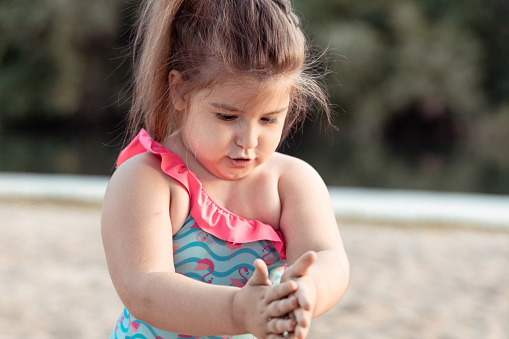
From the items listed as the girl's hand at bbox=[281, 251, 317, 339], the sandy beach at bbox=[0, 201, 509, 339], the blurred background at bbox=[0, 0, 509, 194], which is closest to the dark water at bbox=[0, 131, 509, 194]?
the blurred background at bbox=[0, 0, 509, 194]

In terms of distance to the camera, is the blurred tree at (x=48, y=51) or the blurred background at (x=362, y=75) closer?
the blurred tree at (x=48, y=51)

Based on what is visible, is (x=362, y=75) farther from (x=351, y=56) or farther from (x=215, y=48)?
(x=215, y=48)

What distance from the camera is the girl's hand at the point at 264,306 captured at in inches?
44.7

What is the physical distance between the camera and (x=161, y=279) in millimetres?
1300

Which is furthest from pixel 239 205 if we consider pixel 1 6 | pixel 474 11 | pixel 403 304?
pixel 474 11

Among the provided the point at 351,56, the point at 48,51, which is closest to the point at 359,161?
the point at 351,56

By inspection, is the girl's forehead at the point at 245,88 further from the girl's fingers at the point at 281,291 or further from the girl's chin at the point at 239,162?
the girl's fingers at the point at 281,291

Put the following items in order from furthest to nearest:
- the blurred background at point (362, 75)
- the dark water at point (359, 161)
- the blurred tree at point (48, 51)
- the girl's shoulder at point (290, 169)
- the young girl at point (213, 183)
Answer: the blurred background at point (362, 75)
the blurred tree at point (48, 51)
the dark water at point (359, 161)
the girl's shoulder at point (290, 169)
the young girl at point (213, 183)

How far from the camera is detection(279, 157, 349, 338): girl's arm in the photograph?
1318 millimetres

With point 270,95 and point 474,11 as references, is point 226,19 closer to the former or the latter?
point 270,95

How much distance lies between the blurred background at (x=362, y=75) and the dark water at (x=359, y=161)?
0.18 meters

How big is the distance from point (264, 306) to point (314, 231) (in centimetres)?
33

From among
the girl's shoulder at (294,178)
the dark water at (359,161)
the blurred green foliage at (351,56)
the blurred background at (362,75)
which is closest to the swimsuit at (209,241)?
the girl's shoulder at (294,178)

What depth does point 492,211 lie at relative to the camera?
7602mm
